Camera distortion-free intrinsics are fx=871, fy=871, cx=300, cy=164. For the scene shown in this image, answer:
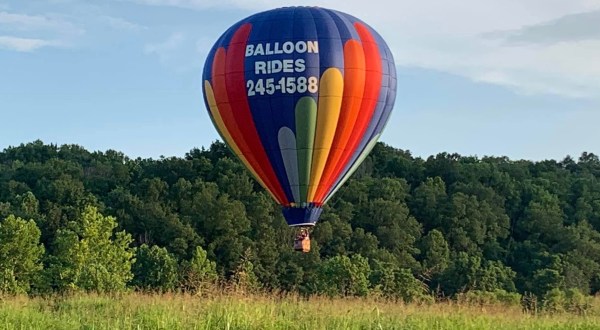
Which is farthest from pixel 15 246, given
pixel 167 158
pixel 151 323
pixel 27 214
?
pixel 151 323

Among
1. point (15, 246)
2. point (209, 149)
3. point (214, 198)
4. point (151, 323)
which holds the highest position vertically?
point (209, 149)

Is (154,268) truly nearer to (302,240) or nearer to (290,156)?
(302,240)

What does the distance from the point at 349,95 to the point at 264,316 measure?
34.6 feet

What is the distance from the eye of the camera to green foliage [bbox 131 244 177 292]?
48.4 m

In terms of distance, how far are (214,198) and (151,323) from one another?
52112 millimetres

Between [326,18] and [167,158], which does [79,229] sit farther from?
[326,18]

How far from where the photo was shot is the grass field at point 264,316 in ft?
38.5

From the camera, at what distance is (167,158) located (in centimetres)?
7206

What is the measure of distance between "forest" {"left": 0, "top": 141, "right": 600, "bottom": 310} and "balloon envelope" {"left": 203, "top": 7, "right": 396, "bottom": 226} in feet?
64.8

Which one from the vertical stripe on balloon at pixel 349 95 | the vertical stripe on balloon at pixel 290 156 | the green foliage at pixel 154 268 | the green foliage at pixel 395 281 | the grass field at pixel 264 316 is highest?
the vertical stripe on balloon at pixel 349 95

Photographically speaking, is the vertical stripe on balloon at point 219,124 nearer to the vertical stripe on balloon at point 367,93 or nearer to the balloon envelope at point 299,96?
the balloon envelope at point 299,96

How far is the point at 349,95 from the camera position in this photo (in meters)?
21.7

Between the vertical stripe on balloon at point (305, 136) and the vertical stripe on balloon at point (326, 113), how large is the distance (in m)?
0.11

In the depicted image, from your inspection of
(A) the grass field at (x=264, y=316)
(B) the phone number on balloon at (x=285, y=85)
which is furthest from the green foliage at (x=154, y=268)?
(A) the grass field at (x=264, y=316)
